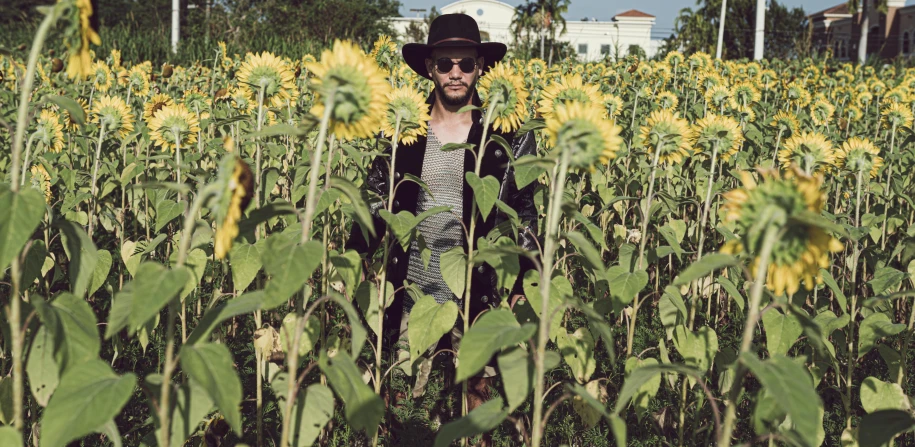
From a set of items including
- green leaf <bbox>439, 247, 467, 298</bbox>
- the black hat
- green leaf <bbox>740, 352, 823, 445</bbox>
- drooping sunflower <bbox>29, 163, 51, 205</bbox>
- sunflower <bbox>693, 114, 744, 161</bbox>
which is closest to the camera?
green leaf <bbox>740, 352, 823, 445</bbox>

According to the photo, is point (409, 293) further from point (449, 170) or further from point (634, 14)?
point (634, 14)

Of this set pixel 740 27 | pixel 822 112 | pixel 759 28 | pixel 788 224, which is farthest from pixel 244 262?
pixel 740 27

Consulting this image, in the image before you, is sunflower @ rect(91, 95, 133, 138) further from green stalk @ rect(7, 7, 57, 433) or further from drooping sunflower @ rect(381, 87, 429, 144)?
green stalk @ rect(7, 7, 57, 433)

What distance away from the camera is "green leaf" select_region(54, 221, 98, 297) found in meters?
1.21

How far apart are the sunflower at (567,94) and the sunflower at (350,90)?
0.94 m

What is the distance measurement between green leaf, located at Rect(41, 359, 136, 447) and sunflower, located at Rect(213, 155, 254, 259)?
0.84 feet

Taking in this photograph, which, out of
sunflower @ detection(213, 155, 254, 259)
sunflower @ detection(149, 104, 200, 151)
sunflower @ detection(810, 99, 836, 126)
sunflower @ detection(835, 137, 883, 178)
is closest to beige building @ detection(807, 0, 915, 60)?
sunflower @ detection(810, 99, 836, 126)

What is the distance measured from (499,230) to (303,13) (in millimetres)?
25665

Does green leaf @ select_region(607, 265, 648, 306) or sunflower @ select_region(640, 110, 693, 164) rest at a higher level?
sunflower @ select_region(640, 110, 693, 164)

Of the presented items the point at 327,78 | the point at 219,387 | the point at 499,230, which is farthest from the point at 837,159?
the point at 219,387

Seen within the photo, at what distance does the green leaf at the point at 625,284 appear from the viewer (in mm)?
1725

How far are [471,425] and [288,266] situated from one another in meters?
0.43

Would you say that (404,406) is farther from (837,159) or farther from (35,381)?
(837,159)

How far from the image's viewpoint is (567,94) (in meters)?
2.20
